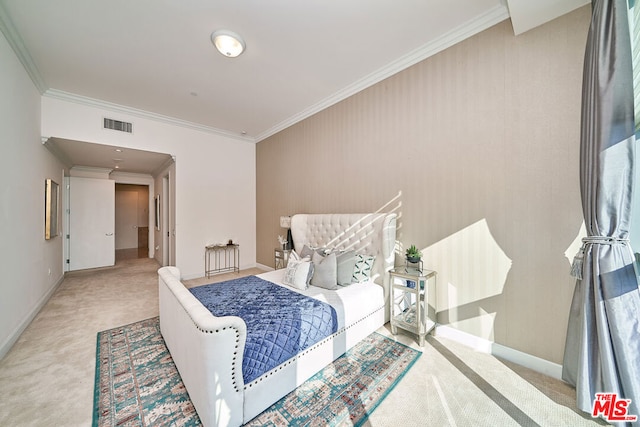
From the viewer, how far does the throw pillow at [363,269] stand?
2.84 metres

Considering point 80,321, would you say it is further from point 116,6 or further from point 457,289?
point 457,289

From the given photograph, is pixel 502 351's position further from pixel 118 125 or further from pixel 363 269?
pixel 118 125

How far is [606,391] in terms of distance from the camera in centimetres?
137

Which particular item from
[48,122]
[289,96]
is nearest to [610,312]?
[289,96]

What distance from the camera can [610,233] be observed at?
145cm

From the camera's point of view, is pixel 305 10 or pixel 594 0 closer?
pixel 594 0

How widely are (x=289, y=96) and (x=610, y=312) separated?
3.97m

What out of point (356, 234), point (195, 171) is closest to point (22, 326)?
point (195, 171)

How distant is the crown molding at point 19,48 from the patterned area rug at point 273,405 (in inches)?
125

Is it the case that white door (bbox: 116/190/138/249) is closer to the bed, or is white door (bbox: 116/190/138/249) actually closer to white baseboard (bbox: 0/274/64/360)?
white baseboard (bbox: 0/274/64/360)

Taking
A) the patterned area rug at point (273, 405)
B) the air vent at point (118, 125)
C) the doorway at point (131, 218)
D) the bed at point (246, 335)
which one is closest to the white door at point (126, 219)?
the doorway at point (131, 218)

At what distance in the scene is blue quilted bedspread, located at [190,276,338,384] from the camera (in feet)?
5.26

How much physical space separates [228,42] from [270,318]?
273 centimetres

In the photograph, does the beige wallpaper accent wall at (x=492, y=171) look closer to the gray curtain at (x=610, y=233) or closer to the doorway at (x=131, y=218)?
the gray curtain at (x=610, y=233)
